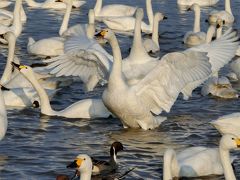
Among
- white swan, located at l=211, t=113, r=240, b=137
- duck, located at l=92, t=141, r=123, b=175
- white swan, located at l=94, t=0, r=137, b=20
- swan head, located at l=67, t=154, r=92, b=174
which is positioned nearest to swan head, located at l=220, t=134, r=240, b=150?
swan head, located at l=67, t=154, r=92, b=174

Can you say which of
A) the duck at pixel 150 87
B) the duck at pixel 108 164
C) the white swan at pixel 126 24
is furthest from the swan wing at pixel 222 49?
the white swan at pixel 126 24

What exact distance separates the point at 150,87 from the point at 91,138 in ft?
3.88

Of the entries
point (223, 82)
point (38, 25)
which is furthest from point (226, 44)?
point (38, 25)

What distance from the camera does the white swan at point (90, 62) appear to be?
15.6m

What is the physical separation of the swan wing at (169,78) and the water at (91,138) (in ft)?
1.40

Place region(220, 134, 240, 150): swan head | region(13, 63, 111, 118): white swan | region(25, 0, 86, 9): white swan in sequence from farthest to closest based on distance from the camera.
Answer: region(25, 0, 86, 9): white swan → region(13, 63, 111, 118): white swan → region(220, 134, 240, 150): swan head

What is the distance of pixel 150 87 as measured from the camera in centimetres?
1474

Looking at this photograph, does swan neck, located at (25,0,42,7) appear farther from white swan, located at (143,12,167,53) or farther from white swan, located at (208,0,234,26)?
white swan, located at (143,12,167,53)

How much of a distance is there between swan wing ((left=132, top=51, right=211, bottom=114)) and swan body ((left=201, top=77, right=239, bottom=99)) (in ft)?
7.39

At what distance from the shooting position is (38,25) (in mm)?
25719

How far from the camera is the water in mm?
12570

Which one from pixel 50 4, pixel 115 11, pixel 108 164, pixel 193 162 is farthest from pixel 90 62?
pixel 50 4

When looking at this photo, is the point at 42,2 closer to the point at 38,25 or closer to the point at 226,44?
the point at 38,25

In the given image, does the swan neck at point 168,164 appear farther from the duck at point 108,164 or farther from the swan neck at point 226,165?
the duck at point 108,164
